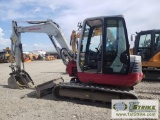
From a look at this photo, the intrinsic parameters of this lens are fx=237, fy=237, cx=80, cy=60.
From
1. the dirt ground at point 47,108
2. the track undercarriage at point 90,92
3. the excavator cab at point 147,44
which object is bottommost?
the dirt ground at point 47,108

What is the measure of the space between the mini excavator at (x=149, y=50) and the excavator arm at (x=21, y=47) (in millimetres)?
4916

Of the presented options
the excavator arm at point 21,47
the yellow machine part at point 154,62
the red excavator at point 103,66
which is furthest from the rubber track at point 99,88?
the yellow machine part at point 154,62

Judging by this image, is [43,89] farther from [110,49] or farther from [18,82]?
[110,49]

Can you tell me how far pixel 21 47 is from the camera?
9.89 metres

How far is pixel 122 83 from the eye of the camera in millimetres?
7203

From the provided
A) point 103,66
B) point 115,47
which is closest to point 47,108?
point 103,66

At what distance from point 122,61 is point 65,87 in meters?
2.05

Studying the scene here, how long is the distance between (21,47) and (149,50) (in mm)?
6415

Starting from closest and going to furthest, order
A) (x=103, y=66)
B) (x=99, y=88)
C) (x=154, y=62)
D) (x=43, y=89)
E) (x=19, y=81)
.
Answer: (x=99, y=88), (x=103, y=66), (x=43, y=89), (x=19, y=81), (x=154, y=62)

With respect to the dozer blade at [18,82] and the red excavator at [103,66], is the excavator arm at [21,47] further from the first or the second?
the red excavator at [103,66]

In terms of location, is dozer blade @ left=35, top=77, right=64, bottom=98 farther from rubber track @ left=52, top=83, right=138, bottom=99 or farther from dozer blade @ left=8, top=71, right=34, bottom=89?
dozer blade @ left=8, top=71, right=34, bottom=89

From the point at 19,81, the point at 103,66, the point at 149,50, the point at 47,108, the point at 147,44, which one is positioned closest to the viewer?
the point at 47,108

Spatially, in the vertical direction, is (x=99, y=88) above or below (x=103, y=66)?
below

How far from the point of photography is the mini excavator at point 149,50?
12000 mm
